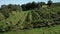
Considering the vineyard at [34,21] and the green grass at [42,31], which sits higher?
the vineyard at [34,21]

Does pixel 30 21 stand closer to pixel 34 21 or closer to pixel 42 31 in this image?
pixel 34 21

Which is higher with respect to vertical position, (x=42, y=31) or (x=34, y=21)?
(x=34, y=21)

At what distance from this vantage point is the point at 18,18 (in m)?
24.0

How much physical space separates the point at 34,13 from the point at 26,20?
8.53 feet

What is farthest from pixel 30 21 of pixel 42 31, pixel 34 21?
pixel 42 31

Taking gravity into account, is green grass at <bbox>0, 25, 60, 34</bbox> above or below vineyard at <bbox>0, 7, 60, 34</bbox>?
below

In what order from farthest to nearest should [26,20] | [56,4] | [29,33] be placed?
[56,4] < [26,20] < [29,33]

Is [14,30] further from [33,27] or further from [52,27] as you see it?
[52,27]

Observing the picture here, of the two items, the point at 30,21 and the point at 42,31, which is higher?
the point at 30,21

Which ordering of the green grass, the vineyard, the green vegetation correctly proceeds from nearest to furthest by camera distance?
the green grass < the green vegetation < the vineyard

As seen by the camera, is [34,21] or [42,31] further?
[34,21]

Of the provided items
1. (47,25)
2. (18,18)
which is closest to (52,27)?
(47,25)

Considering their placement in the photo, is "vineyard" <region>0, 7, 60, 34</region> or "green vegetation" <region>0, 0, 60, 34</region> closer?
"green vegetation" <region>0, 0, 60, 34</region>

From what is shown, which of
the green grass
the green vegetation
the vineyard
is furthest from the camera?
the vineyard
